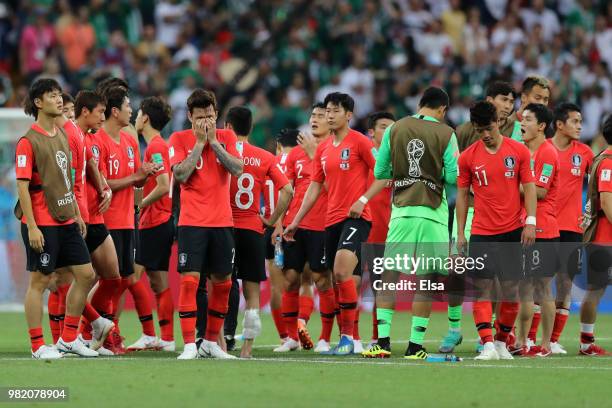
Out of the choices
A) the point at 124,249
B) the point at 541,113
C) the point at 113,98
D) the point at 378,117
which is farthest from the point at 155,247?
the point at 541,113

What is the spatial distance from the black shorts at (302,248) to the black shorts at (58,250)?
10.3 ft

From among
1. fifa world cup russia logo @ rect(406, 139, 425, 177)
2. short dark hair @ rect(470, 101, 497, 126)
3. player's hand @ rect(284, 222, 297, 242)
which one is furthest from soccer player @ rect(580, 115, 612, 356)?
player's hand @ rect(284, 222, 297, 242)

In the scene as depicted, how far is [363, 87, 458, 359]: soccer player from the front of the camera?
12641mm

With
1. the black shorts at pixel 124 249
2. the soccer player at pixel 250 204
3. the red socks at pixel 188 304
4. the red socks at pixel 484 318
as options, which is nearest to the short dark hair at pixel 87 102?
the black shorts at pixel 124 249

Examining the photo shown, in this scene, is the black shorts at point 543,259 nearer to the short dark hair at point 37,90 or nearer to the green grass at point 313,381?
the green grass at point 313,381

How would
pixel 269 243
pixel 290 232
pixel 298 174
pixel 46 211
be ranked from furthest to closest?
pixel 269 243 < pixel 298 174 < pixel 290 232 < pixel 46 211

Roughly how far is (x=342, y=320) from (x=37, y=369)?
3.67 metres

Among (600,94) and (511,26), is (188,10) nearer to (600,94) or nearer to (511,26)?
(511,26)

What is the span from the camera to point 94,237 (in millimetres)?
13422

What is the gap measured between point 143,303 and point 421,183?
3.57 meters

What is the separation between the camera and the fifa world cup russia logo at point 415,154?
1267 centimetres

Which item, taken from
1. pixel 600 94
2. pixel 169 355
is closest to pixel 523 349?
pixel 169 355

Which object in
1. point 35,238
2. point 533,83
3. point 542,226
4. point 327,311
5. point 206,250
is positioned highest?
point 533,83

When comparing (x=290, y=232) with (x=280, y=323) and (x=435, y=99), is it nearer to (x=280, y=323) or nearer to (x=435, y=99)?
(x=280, y=323)
